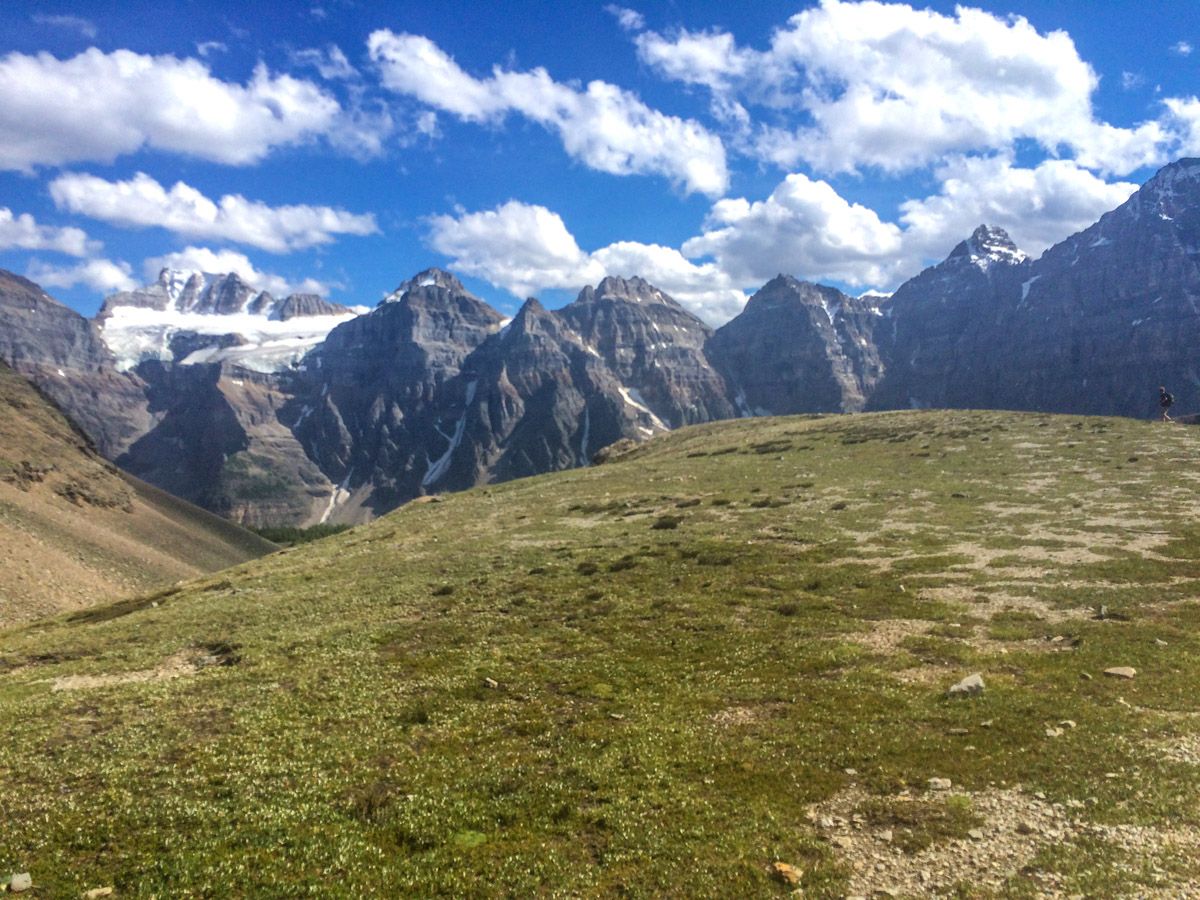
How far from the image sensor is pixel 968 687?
76.5ft

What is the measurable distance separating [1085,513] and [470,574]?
44441 mm

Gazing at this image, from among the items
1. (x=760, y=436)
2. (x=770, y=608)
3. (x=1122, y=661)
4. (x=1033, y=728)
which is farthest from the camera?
(x=760, y=436)

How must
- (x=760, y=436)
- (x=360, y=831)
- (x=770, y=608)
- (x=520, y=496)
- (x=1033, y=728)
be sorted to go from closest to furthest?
1. (x=360, y=831)
2. (x=1033, y=728)
3. (x=770, y=608)
4. (x=520, y=496)
5. (x=760, y=436)

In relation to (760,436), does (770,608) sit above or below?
below

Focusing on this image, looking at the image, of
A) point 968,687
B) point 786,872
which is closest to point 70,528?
point 968,687

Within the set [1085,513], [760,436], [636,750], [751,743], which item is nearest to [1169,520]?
[1085,513]

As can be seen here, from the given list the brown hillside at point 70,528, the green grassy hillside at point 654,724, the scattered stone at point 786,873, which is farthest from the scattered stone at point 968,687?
the brown hillside at point 70,528

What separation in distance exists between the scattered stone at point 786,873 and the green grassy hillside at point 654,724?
3.4 inches

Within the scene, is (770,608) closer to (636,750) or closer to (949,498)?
(636,750)

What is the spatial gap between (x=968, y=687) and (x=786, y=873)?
12.2 meters

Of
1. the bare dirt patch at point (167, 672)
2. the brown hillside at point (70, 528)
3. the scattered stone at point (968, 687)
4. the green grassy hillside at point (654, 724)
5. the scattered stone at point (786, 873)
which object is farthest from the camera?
the brown hillside at point (70, 528)

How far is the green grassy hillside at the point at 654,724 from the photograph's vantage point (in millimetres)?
15242

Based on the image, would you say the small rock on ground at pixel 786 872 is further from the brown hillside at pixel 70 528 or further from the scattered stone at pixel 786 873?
the brown hillside at pixel 70 528

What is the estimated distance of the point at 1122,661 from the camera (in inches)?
993
